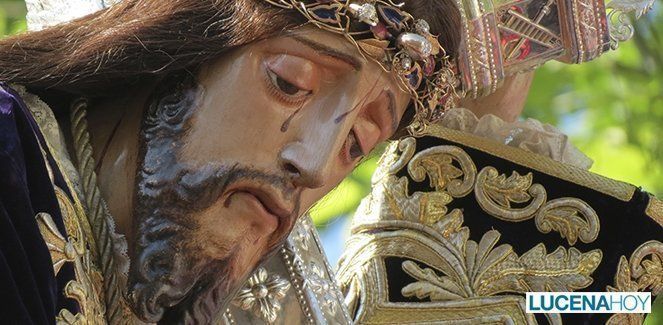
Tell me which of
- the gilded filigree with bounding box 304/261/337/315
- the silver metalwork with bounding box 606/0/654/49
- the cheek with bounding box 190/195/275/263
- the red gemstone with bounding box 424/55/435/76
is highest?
the silver metalwork with bounding box 606/0/654/49

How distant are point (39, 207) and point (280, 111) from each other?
0.43 m

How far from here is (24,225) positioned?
2.57 meters

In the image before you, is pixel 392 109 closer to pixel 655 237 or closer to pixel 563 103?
pixel 655 237

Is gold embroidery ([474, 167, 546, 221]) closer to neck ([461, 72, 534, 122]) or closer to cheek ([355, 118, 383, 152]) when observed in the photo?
neck ([461, 72, 534, 122])

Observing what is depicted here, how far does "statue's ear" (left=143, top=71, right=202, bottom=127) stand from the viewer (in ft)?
9.44

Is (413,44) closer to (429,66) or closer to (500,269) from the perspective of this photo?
(429,66)

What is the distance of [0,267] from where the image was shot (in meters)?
2.48

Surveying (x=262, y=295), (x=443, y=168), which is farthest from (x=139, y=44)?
(x=443, y=168)

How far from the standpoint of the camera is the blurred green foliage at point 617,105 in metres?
5.45

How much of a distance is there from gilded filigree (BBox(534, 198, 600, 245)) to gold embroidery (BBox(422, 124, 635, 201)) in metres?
0.06

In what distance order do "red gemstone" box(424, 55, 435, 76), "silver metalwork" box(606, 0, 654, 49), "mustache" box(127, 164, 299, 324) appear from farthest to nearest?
"silver metalwork" box(606, 0, 654, 49) → "red gemstone" box(424, 55, 435, 76) → "mustache" box(127, 164, 299, 324)

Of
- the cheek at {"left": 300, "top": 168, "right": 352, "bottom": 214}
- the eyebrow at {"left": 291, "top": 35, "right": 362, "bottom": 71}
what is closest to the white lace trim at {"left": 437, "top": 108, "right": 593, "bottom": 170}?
the cheek at {"left": 300, "top": 168, "right": 352, "bottom": 214}

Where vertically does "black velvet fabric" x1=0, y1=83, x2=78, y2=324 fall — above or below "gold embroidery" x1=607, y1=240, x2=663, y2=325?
above

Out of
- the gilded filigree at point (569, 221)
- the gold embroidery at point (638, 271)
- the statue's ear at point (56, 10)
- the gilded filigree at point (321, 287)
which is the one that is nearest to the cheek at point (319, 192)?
the gilded filigree at point (321, 287)
